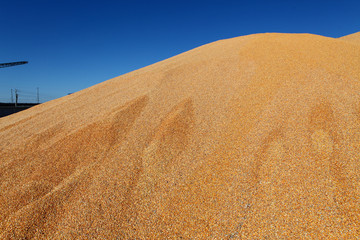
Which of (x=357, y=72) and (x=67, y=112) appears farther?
(x=67, y=112)

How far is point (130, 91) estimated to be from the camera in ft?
16.2

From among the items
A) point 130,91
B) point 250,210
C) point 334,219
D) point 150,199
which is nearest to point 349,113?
point 334,219

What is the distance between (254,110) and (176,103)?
156cm

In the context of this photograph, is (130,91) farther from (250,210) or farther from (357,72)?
(357,72)

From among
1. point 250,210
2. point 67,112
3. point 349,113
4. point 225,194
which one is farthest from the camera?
point 67,112

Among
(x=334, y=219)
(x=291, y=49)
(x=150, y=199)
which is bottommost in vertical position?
(x=150, y=199)

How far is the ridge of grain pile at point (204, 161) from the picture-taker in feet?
6.10

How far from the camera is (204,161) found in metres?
2.59

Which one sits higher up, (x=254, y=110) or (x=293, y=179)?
(x=254, y=110)

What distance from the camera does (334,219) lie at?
170 centimetres

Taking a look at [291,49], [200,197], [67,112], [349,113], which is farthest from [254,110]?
[67,112]

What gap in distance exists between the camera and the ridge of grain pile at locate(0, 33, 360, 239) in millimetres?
1860

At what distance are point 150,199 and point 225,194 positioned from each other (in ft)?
2.88

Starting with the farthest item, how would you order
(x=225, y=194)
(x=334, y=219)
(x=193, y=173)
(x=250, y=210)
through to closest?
(x=193, y=173) < (x=225, y=194) < (x=250, y=210) < (x=334, y=219)
